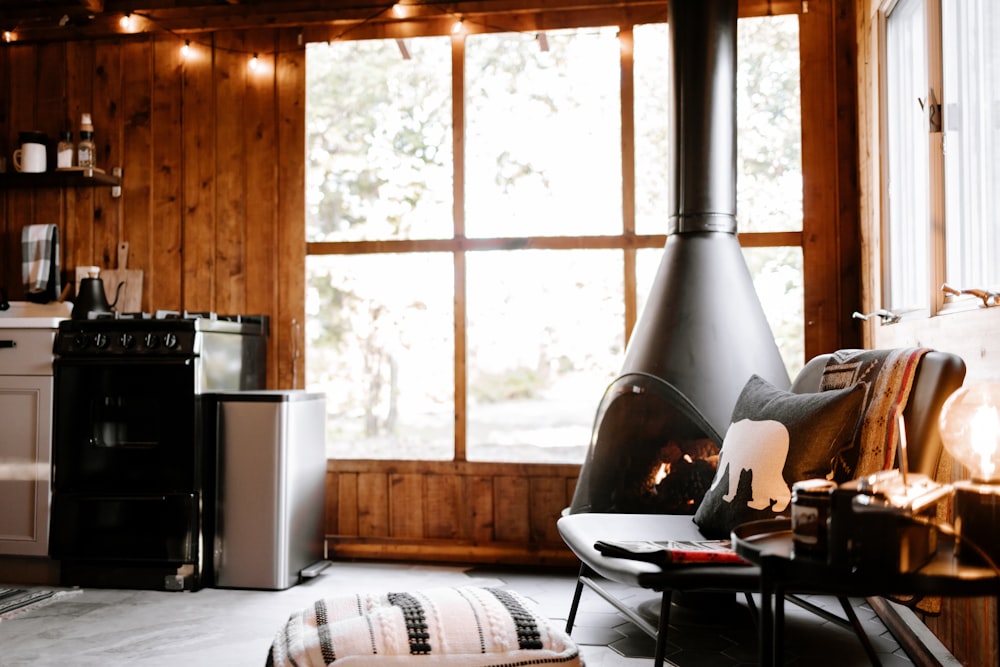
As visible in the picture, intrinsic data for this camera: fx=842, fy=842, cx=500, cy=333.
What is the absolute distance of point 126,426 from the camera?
11.0 ft

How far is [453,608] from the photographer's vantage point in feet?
5.91

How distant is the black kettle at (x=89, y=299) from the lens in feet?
Result: 12.2

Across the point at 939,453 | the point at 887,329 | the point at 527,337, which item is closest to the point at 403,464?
the point at 527,337

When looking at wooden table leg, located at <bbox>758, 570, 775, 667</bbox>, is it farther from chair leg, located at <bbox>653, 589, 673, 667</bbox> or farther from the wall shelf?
the wall shelf

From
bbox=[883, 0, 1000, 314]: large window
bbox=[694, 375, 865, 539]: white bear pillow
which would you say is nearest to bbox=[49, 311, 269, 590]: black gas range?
bbox=[694, 375, 865, 539]: white bear pillow

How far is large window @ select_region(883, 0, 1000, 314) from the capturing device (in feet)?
6.74

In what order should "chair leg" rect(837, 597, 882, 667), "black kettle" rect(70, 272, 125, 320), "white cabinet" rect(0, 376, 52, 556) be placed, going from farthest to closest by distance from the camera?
"black kettle" rect(70, 272, 125, 320)
"white cabinet" rect(0, 376, 52, 556)
"chair leg" rect(837, 597, 882, 667)

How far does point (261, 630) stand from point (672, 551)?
1524mm

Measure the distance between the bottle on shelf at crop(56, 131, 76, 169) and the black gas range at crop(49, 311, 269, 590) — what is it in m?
0.91

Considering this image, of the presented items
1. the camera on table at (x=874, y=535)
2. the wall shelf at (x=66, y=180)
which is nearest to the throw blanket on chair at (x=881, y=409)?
the camera on table at (x=874, y=535)

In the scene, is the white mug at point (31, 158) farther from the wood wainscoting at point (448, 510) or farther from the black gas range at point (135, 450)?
the wood wainscoting at point (448, 510)

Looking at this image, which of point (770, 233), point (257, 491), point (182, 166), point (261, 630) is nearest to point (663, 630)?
point (261, 630)

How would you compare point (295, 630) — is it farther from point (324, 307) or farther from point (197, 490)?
point (324, 307)

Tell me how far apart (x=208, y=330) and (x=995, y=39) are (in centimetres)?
275
